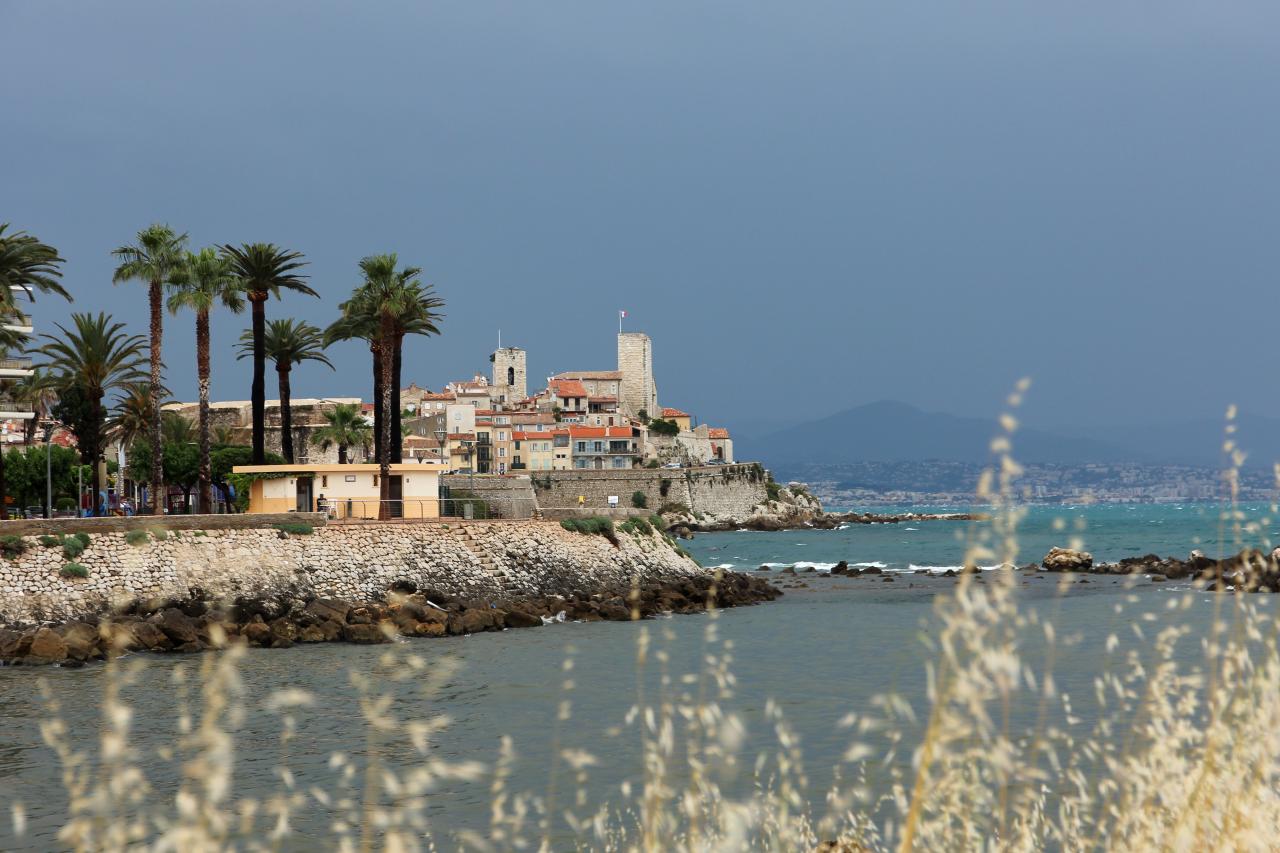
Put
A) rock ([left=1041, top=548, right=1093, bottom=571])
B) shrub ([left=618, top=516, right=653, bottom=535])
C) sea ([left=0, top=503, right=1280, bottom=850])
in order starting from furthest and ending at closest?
rock ([left=1041, top=548, right=1093, bottom=571]) → shrub ([left=618, top=516, right=653, bottom=535]) → sea ([left=0, top=503, right=1280, bottom=850])

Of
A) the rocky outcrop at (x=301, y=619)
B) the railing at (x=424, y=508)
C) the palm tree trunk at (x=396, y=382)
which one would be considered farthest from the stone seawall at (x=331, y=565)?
the palm tree trunk at (x=396, y=382)

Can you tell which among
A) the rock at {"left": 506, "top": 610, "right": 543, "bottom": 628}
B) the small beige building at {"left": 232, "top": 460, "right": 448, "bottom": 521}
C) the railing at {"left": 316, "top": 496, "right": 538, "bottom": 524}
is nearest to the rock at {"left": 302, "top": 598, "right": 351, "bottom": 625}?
the rock at {"left": 506, "top": 610, "right": 543, "bottom": 628}

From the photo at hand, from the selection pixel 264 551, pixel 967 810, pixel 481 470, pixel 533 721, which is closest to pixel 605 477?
pixel 481 470

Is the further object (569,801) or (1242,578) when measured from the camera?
(569,801)

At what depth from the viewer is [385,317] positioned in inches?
1816

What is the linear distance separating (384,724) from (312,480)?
4507 centimetres

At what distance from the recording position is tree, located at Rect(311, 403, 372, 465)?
269 feet

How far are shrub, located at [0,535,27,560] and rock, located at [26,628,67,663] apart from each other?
538cm

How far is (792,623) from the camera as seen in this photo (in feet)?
118

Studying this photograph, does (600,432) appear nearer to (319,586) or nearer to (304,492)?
(304,492)

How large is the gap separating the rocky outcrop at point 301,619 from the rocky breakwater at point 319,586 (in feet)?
0.14

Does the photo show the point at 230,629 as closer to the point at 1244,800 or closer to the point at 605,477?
the point at 1244,800

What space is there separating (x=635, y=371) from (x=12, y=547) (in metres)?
139

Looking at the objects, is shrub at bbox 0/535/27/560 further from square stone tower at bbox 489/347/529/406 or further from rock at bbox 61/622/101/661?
square stone tower at bbox 489/347/529/406
